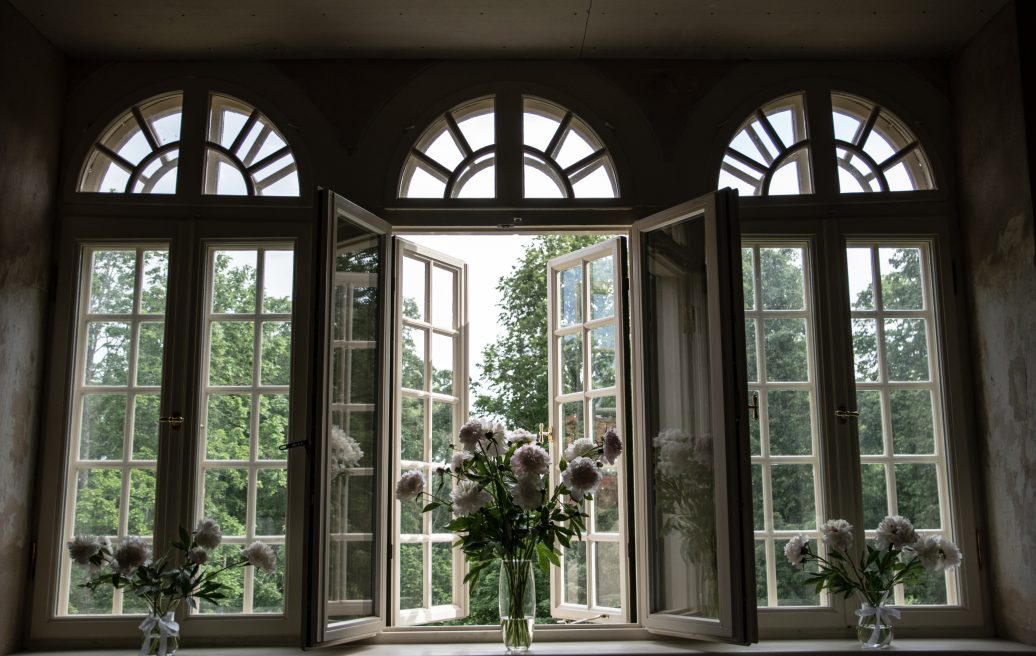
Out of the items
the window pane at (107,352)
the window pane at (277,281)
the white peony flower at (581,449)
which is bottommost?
the white peony flower at (581,449)

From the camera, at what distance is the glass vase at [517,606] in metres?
3.41

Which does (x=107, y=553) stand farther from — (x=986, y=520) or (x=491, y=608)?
(x=491, y=608)

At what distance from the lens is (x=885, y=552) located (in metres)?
3.56

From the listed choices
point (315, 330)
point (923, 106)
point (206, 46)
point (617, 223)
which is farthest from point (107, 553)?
point (923, 106)

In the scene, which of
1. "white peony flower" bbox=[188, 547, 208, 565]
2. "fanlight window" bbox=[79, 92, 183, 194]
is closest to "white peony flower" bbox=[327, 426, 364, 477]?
"white peony flower" bbox=[188, 547, 208, 565]

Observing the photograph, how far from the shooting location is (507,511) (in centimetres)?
342

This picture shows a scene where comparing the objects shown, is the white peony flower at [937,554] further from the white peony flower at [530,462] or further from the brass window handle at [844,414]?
the white peony flower at [530,462]

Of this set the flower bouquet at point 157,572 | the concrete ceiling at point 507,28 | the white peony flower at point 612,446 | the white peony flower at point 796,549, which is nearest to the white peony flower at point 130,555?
the flower bouquet at point 157,572

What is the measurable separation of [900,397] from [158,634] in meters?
3.26

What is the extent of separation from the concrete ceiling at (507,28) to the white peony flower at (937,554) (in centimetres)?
225

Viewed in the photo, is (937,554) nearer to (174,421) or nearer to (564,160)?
(564,160)

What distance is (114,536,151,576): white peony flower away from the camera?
3.25 m

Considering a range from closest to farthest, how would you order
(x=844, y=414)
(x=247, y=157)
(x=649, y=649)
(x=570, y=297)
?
(x=649, y=649) < (x=844, y=414) < (x=247, y=157) < (x=570, y=297)

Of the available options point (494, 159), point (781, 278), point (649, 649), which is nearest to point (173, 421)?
point (494, 159)
